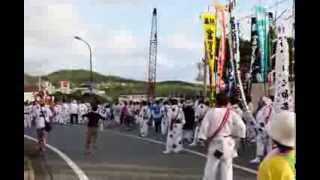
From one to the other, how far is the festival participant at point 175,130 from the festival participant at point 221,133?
5.87 m

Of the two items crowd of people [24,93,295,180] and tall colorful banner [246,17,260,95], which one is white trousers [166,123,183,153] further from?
tall colorful banner [246,17,260,95]

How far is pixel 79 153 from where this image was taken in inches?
501

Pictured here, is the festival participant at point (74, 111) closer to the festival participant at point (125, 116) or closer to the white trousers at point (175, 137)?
the white trousers at point (175, 137)

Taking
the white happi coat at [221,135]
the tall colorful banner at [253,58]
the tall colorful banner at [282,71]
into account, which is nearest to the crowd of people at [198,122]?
the white happi coat at [221,135]

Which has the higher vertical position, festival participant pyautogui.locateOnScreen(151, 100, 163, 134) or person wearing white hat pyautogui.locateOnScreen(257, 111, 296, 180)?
person wearing white hat pyautogui.locateOnScreen(257, 111, 296, 180)

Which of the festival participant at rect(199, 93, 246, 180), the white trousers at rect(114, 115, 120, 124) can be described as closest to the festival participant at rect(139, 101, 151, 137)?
the white trousers at rect(114, 115, 120, 124)

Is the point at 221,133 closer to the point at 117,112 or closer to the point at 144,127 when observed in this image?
the point at 144,127

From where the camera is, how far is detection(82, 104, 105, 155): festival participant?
11461mm

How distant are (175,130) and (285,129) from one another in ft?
31.9

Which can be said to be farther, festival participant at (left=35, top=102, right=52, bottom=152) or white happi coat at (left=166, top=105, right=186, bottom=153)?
white happi coat at (left=166, top=105, right=186, bottom=153)

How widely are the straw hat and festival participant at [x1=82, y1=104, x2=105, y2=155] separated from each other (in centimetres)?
846
